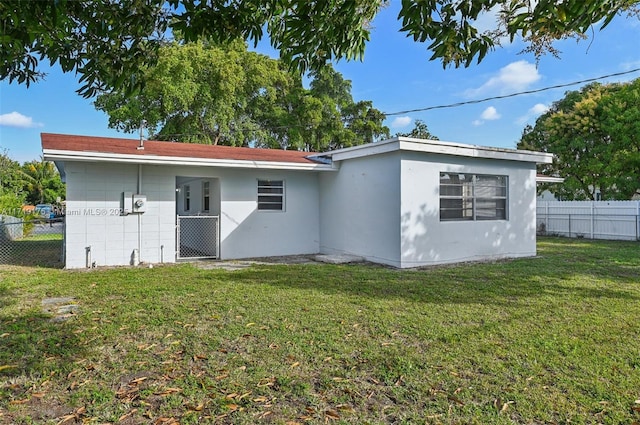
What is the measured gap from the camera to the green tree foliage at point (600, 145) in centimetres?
1755

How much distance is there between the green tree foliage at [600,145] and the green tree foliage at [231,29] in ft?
61.4

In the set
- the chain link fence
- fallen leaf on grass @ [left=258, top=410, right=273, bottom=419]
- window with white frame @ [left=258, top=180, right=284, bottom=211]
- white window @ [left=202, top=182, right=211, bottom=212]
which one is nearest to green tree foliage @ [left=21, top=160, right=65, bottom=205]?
the chain link fence

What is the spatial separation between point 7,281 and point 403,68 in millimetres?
11099

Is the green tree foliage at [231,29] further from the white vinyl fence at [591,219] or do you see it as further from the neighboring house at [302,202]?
the white vinyl fence at [591,219]

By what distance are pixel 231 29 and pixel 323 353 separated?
9.45 feet

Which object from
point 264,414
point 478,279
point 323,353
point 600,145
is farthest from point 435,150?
point 600,145

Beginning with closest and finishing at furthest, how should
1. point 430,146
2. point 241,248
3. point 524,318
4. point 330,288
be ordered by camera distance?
1. point 524,318
2. point 330,288
3. point 430,146
4. point 241,248

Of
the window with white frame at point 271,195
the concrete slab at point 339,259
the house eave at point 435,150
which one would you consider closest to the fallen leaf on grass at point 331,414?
the house eave at point 435,150

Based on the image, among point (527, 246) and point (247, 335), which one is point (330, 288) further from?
point (527, 246)

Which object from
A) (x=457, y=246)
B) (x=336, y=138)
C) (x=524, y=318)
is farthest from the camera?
(x=336, y=138)

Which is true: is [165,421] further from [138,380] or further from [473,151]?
[473,151]

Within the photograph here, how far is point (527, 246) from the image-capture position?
10.6m

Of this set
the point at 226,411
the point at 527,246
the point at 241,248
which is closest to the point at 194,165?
the point at 241,248

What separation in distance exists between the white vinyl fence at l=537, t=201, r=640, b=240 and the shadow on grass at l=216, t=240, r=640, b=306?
5.44 meters
